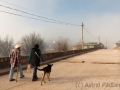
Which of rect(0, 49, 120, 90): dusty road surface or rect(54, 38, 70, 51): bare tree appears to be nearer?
rect(0, 49, 120, 90): dusty road surface

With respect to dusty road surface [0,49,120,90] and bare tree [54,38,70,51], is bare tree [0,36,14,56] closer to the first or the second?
bare tree [54,38,70,51]

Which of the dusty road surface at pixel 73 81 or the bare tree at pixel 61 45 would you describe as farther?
the bare tree at pixel 61 45

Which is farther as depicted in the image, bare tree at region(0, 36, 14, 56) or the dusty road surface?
bare tree at region(0, 36, 14, 56)

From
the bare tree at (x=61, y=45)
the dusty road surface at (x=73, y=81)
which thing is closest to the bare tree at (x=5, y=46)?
the bare tree at (x=61, y=45)

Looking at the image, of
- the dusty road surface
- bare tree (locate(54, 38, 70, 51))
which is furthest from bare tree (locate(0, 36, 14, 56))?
the dusty road surface

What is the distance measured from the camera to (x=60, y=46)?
73.5m

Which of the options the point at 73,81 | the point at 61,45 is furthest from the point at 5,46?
the point at 73,81

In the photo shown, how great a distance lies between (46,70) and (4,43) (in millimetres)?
99755

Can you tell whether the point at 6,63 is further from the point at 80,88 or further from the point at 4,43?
the point at 4,43

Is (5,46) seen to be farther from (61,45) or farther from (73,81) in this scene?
(73,81)

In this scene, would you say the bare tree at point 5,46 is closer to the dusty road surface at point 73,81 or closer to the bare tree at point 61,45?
the bare tree at point 61,45

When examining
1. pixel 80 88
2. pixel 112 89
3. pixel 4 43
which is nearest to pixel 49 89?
pixel 80 88

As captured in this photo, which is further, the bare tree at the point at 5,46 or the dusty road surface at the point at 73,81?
the bare tree at the point at 5,46

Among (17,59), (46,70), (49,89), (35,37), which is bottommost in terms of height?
(49,89)
